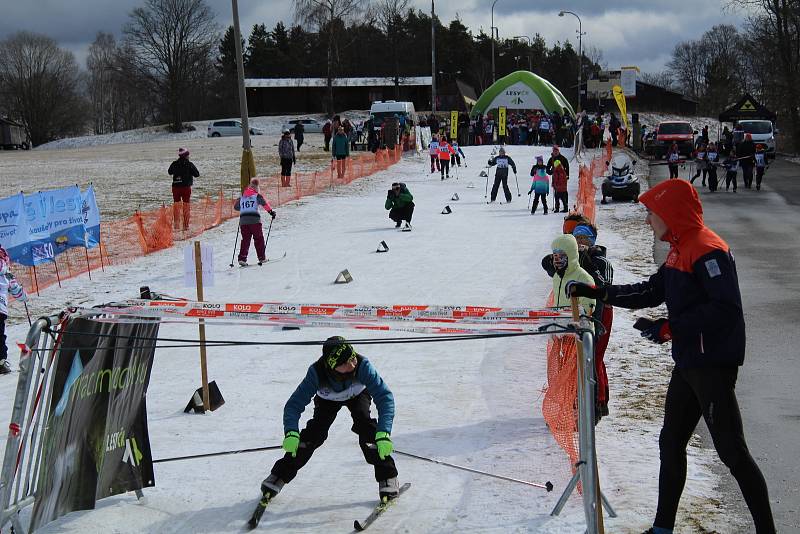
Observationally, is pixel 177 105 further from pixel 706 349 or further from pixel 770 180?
pixel 706 349

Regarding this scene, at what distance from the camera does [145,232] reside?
1966cm

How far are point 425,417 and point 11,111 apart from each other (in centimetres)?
9040

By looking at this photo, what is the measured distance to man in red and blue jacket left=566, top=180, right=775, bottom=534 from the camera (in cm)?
457

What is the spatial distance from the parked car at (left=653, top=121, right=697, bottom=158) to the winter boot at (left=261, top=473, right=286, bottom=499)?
3637 cm

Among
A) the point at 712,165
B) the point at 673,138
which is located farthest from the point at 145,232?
the point at 673,138

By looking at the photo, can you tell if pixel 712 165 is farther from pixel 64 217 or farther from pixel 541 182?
pixel 64 217

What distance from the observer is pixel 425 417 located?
8.03m

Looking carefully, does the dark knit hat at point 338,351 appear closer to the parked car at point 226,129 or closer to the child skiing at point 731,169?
the child skiing at point 731,169

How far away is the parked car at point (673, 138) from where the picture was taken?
4034cm

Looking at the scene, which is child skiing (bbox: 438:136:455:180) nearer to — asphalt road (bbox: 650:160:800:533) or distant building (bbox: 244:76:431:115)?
asphalt road (bbox: 650:160:800:533)

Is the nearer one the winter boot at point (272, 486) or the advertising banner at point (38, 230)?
the winter boot at point (272, 486)

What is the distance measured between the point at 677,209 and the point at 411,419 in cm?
377

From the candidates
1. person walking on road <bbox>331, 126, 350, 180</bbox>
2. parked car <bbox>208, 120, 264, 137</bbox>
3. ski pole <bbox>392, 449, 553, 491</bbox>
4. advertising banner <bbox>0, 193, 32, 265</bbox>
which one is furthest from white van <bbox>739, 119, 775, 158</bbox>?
ski pole <bbox>392, 449, 553, 491</bbox>

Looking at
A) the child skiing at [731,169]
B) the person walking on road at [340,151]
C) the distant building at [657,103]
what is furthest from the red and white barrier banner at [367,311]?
the distant building at [657,103]
